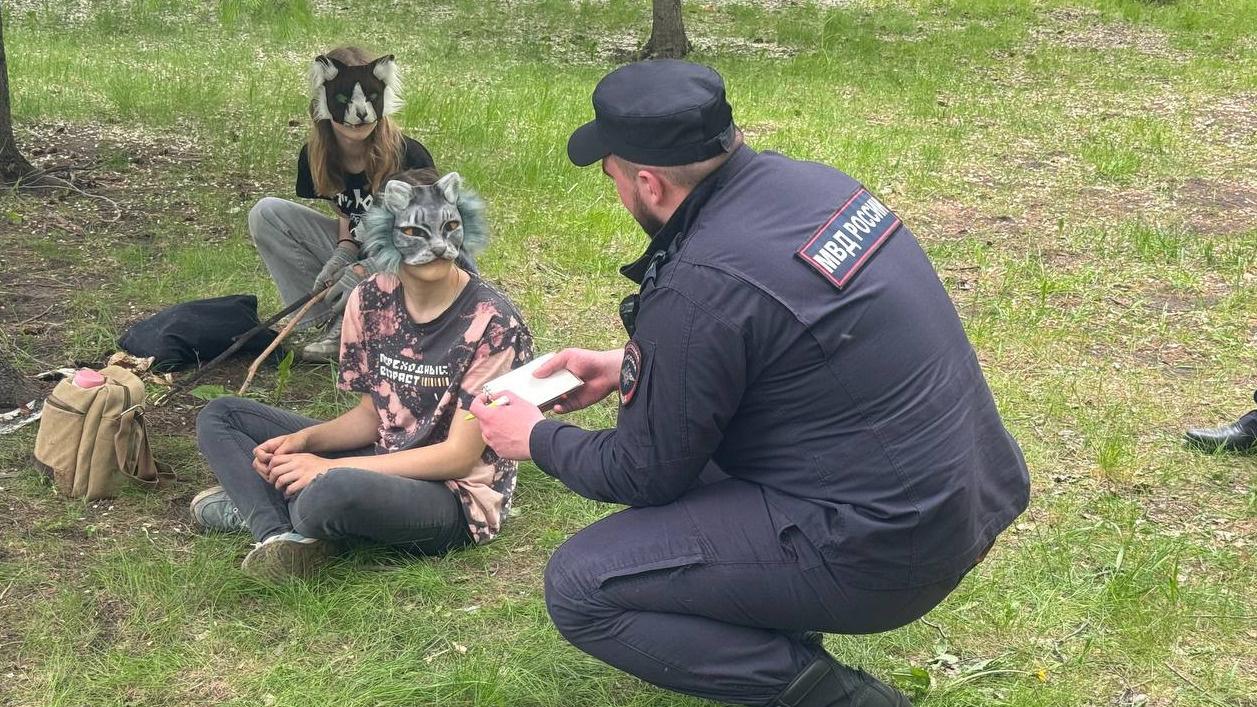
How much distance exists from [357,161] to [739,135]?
95.1 inches

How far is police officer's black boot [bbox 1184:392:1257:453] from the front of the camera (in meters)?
4.17

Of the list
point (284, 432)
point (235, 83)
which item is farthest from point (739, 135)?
point (235, 83)

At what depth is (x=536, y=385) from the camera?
2.83 meters

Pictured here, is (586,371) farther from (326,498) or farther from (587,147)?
(326,498)

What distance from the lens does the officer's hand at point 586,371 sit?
286cm

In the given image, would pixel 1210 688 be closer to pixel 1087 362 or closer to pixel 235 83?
pixel 1087 362

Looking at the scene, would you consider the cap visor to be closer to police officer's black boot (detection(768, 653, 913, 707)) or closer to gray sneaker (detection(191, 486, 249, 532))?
police officer's black boot (detection(768, 653, 913, 707))

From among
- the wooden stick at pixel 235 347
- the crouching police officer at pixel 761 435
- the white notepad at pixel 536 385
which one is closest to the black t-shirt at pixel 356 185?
the wooden stick at pixel 235 347

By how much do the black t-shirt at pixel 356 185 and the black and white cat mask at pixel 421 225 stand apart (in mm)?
1170

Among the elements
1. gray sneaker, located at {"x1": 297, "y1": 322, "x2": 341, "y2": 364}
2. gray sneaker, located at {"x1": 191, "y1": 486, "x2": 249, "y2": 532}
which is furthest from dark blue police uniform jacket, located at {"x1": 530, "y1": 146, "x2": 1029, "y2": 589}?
gray sneaker, located at {"x1": 297, "y1": 322, "x2": 341, "y2": 364}

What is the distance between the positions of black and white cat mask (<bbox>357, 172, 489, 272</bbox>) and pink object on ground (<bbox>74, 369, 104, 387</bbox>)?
0.95 m

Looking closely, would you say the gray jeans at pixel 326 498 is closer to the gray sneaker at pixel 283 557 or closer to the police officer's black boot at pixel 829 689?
the gray sneaker at pixel 283 557

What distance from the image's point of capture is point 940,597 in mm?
2492

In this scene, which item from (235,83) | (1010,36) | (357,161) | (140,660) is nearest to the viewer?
(140,660)
